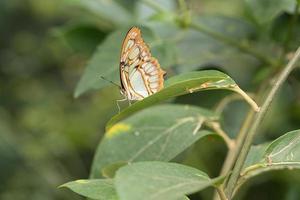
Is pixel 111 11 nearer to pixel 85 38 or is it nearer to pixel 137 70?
pixel 85 38

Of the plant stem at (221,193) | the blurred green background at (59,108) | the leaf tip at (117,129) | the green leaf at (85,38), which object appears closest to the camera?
the plant stem at (221,193)

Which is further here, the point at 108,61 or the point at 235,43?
the point at 235,43

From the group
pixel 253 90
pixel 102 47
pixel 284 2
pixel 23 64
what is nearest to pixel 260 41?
pixel 253 90

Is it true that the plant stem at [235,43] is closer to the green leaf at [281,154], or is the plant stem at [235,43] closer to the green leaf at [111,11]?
the green leaf at [111,11]

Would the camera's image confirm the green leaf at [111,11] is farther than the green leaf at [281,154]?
Yes

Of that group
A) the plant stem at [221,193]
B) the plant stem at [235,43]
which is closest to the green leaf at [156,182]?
the plant stem at [221,193]

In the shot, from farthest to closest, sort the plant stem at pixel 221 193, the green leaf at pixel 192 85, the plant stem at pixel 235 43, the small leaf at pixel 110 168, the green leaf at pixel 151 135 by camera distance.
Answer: the plant stem at pixel 235 43 → the green leaf at pixel 151 135 → the small leaf at pixel 110 168 → the green leaf at pixel 192 85 → the plant stem at pixel 221 193

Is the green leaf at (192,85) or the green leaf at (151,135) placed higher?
the green leaf at (151,135)

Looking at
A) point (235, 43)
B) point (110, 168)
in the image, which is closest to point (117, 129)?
point (110, 168)
